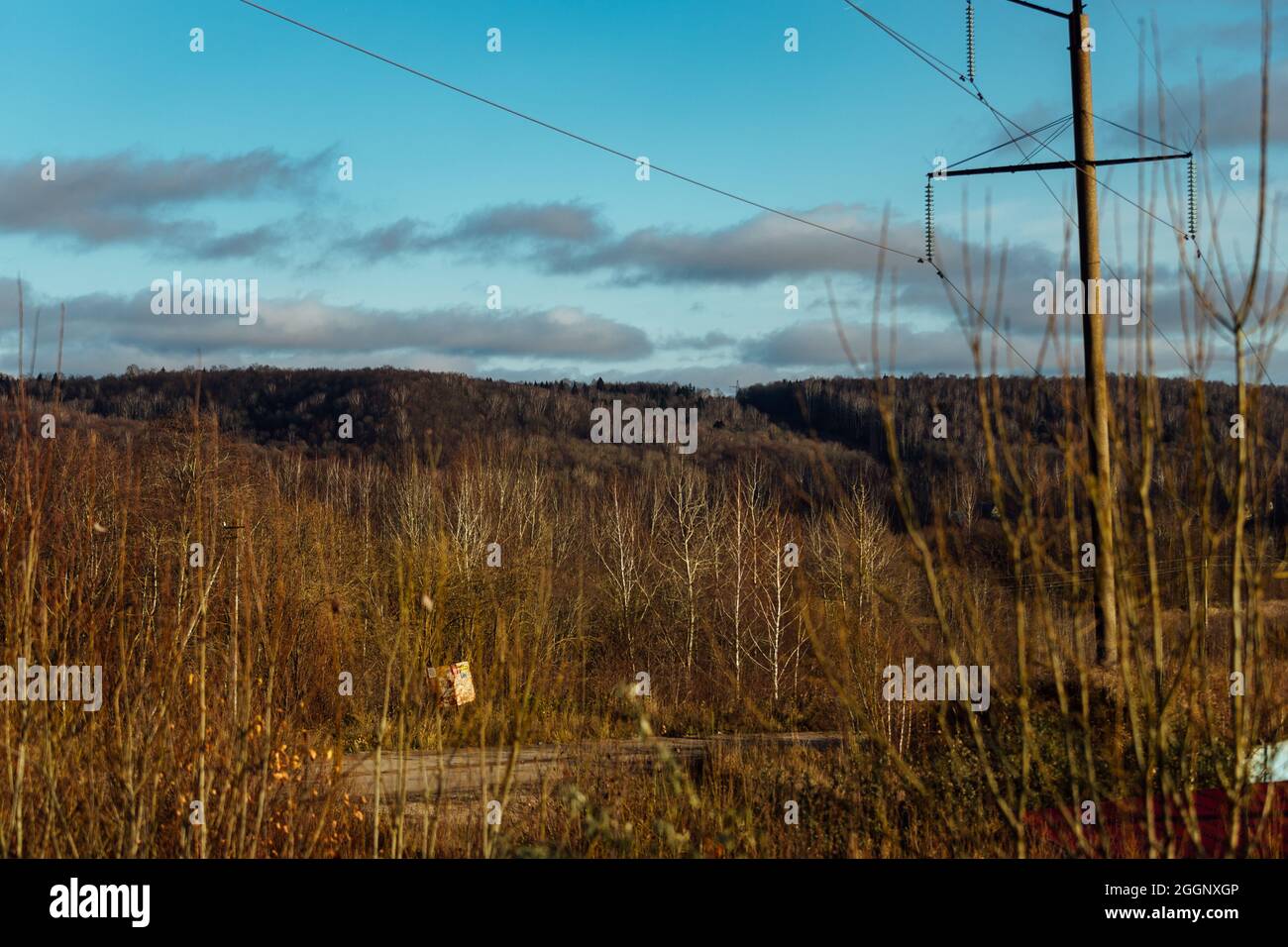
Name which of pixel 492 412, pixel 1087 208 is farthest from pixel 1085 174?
pixel 492 412

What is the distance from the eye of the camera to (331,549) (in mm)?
34500

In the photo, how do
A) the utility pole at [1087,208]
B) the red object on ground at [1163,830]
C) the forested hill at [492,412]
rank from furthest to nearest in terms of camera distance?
the forested hill at [492,412]
the utility pole at [1087,208]
the red object on ground at [1163,830]

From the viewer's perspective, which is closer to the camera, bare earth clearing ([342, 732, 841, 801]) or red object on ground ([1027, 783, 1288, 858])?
red object on ground ([1027, 783, 1288, 858])

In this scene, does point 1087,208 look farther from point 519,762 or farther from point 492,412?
point 492,412

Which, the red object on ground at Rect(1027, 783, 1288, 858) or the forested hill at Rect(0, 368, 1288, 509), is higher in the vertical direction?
the forested hill at Rect(0, 368, 1288, 509)

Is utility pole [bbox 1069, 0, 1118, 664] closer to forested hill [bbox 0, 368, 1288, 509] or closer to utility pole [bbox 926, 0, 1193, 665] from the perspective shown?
utility pole [bbox 926, 0, 1193, 665]

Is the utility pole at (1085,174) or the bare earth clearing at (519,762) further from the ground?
the utility pole at (1085,174)

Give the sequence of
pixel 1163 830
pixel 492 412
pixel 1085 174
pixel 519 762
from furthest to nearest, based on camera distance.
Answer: pixel 492 412
pixel 519 762
pixel 1085 174
pixel 1163 830

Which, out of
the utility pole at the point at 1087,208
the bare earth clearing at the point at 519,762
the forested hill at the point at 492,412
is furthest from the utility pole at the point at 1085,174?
the forested hill at the point at 492,412

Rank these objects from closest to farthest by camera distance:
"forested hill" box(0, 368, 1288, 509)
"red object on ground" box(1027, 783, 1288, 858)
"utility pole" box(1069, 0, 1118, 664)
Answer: "red object on ground" box(1027, 783, 1288, 858), "utility pole" box(1069, 0, 1118, 664), "forested hill" box(0, 368, 1288, 509)

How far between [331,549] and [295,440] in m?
49.0

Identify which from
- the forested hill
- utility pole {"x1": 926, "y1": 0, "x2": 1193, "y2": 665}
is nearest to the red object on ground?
utility pole {"x1": 926, "y1": 0, "x2": 1193, "y2": 665}

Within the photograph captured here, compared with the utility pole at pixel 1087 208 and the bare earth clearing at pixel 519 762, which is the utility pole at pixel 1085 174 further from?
the bare earth clearing at pixel 519 762
